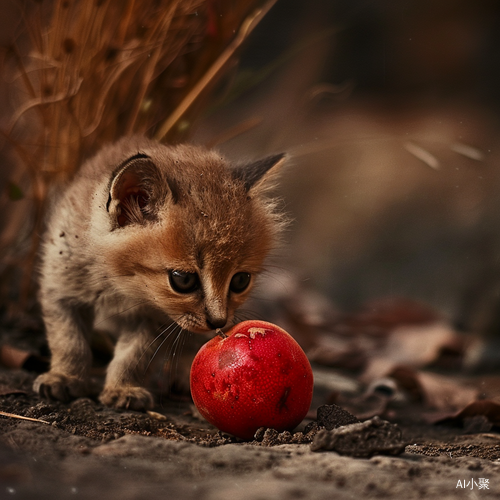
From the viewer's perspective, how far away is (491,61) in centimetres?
590

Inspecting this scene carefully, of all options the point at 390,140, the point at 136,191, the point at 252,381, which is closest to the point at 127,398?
the point at 252,381

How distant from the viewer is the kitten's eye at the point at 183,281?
2.09m

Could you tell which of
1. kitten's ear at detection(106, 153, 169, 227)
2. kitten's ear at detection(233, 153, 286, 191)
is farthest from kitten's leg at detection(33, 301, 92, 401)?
kitten's ear at detection(233, 153, 286, 191)

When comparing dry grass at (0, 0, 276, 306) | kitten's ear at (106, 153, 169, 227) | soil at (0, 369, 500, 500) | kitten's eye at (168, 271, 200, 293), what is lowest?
soil at (0, 369, 500, 500)

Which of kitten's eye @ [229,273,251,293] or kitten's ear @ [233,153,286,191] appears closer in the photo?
kitten's eye @ [229,273,251,293]

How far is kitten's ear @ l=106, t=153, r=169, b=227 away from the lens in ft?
Result: 6.89

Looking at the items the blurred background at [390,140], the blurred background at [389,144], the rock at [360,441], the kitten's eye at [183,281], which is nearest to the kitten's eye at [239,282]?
the kitten's eye at [183,281]

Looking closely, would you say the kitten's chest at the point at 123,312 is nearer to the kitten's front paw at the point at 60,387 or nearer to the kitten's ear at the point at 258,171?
the kitten's front paw at the point at 60,387

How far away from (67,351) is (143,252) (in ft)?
1.92

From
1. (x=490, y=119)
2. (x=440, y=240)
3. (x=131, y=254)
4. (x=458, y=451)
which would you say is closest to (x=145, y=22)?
(x=131, y=254)

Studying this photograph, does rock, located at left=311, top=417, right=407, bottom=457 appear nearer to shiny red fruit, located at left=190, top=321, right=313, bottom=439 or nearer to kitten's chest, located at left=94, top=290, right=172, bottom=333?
shiny red fruit, located at left=190, top=321, right=313, bottom=439

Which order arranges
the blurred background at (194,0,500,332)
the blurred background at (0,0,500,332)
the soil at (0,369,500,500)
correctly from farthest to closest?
the blurred background at (194,0,500,332) < the blurred background at (0,0,500,332) < the soil at (0,369,500,500)

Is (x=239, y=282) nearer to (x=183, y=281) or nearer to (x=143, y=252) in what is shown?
(x=183, y=281)

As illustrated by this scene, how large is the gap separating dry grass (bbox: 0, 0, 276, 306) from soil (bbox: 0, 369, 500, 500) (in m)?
1.34
